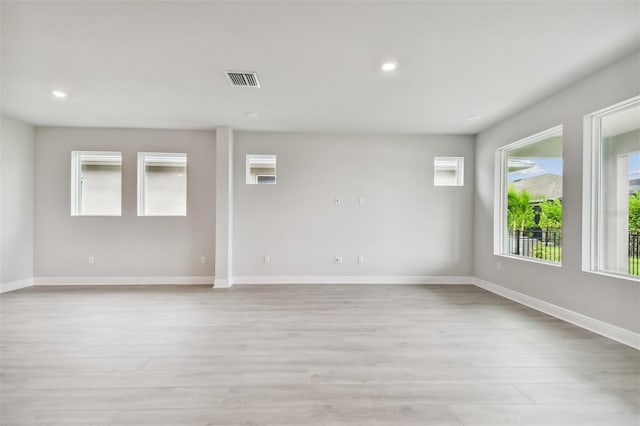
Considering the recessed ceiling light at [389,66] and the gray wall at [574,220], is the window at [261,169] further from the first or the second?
the gray wall at [574,220]

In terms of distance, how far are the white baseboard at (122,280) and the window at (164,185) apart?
118 cm

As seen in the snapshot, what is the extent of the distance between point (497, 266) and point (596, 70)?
2941 millimetres

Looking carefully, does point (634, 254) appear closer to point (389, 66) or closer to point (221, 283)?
point (389, 66)

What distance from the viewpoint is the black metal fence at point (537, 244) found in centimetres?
363

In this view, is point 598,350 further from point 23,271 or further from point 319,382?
point 23,271

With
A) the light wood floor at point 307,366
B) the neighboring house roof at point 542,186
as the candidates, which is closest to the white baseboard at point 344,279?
the light wood floor at point 307,366

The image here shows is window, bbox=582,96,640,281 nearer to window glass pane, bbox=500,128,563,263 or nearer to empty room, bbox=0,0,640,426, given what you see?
empty room, bbox=0,0,640,426

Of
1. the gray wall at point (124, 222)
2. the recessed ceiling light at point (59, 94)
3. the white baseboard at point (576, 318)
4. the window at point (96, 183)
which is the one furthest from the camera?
the window at point (96, 183)

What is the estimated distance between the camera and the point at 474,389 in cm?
197

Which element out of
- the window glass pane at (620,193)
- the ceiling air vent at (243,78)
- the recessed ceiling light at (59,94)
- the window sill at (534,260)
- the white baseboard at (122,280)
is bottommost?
the white baseboard at (122,280)

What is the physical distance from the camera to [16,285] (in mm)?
4738

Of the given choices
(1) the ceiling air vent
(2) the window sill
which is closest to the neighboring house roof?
(2) the window sill

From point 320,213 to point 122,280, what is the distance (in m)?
3.76

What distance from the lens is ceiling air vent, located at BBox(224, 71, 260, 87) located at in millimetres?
3074
